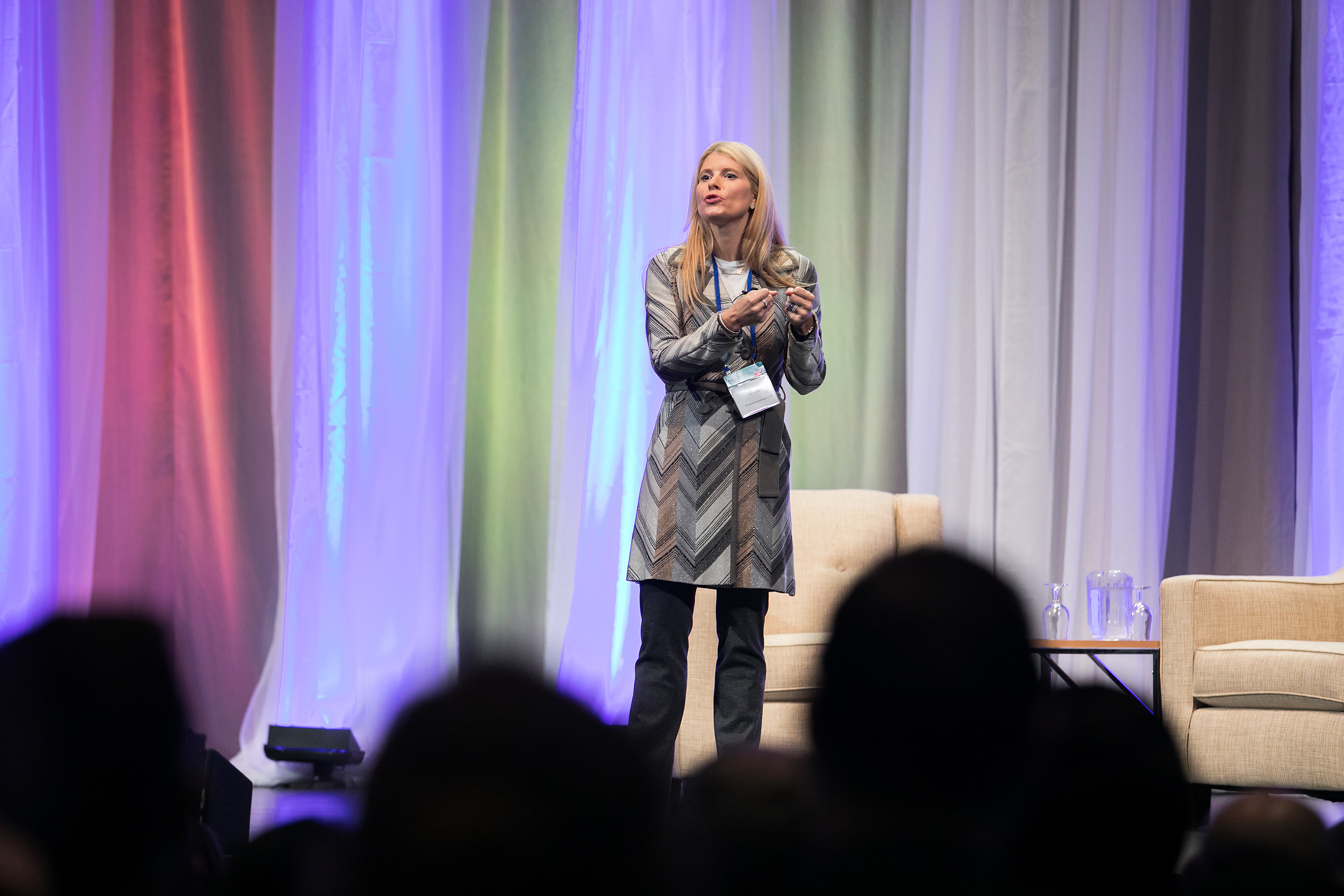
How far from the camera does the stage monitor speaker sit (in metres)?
3.66

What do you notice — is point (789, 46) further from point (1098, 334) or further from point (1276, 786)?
point (1276, 786)

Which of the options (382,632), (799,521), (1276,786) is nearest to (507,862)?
(1276,786)

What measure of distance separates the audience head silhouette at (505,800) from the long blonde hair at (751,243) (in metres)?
1.83

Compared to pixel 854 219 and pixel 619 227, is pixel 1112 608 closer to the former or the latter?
pixel 854 219

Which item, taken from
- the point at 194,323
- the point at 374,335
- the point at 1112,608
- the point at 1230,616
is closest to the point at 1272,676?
the point at 1230,616

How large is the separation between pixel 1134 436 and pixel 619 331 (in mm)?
1731

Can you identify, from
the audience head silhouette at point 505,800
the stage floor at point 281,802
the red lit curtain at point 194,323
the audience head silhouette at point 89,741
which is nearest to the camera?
the audience head silhouette at point 505,800

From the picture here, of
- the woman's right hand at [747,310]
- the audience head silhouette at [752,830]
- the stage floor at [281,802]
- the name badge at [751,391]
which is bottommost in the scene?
the stage floor at [281,802]

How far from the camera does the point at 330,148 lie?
4.14 m

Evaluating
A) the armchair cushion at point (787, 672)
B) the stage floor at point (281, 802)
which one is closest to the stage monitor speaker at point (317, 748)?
the stage floor at point (281, 802)

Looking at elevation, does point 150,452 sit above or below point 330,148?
below

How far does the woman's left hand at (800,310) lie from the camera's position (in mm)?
2297

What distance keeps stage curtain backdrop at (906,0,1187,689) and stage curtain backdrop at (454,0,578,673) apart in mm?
1198

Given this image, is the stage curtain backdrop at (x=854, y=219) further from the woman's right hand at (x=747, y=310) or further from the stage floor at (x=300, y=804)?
the woman's right hand at (x=747, y=310)
